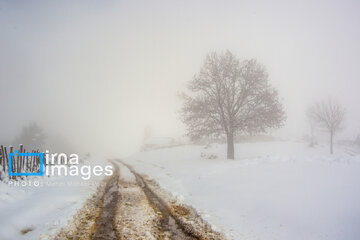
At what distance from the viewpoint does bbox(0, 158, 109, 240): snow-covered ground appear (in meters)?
5.36

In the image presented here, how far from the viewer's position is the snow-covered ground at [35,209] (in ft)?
17.6

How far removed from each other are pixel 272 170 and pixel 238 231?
→ 22.5 ft

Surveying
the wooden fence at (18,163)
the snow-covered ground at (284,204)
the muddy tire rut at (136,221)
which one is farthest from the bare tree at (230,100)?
the wooden fence at (18,163)

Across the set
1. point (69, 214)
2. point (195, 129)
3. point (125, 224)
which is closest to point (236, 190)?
point (125, 224)

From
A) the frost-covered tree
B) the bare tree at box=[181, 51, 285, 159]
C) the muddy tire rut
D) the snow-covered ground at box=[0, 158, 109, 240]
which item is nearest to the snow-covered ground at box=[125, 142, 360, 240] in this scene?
the muddy tire rut

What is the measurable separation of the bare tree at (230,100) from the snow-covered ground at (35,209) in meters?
12.7

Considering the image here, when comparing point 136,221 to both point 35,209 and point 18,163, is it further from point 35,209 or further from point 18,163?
point 18,163

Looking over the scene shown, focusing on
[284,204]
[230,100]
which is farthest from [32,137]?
[284,204]

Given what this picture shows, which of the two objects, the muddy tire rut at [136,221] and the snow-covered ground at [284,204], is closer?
the muddy tire rut at [136,221]

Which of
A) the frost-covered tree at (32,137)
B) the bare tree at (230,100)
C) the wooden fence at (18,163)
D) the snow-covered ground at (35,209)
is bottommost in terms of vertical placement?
the frost-covered tree at (32,137)

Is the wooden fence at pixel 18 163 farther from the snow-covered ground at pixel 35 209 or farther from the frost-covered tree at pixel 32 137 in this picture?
the frost-covered tree at pixel 32 137

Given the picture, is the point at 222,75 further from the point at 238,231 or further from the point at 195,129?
the point at 238,231

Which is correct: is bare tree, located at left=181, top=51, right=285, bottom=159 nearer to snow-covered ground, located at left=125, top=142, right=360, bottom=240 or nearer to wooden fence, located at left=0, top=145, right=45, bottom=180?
snow-covered ground, located at left=125, top=142, right=360, bottom=240

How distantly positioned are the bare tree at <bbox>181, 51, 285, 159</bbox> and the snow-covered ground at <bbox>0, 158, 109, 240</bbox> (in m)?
12.7
